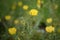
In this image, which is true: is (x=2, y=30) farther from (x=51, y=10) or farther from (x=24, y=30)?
A: (x=51, y=10)

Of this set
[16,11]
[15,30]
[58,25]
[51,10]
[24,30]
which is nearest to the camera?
[24,30]

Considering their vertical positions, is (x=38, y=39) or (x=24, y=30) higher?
(x=24, y=30)

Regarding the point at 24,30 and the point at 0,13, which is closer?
the point at 24,30

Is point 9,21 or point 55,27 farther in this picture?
point 9,21

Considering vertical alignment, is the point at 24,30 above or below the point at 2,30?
above

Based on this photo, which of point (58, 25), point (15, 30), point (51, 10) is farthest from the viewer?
point (51, 10)

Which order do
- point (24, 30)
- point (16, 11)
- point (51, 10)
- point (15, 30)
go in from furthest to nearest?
point (16, 11) → point (51, 10) → point (15, 30) → point (24, 30)

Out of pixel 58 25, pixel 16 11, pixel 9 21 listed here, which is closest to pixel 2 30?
pixel 9 21

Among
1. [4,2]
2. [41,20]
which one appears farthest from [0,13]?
[41,20]

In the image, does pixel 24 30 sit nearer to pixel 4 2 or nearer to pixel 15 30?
pixel 15 30
